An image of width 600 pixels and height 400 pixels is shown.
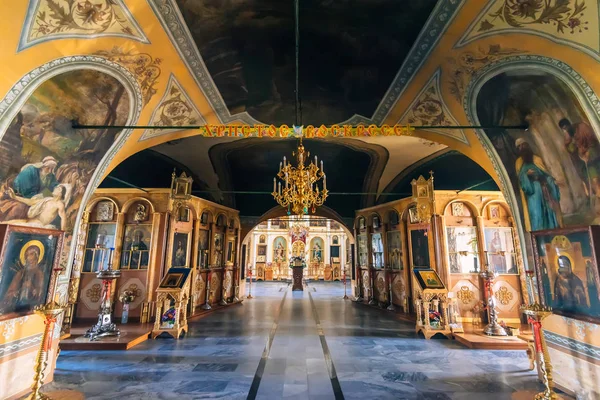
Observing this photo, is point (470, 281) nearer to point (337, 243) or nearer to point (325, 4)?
point (325, 4)

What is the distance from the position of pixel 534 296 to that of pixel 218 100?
679 centimetres

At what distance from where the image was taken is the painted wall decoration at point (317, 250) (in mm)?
30312

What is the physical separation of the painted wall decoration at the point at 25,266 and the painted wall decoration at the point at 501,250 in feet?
33.8

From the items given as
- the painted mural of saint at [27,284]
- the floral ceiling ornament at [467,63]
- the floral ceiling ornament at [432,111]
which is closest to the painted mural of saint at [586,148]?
the floral ceiling ornament at [467,63]

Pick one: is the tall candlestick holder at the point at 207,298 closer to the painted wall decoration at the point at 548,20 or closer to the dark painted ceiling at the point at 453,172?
the dark painted ceiling at the point at 453,172

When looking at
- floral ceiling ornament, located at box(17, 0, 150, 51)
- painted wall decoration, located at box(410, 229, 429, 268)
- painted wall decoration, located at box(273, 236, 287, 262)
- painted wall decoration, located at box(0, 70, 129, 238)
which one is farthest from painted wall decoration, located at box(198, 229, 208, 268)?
painted wall decoration, located at box(273, 236, 287, 262)

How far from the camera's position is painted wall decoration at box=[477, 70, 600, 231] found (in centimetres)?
348

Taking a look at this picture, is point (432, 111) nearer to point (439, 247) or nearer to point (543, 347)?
point (543, 347)

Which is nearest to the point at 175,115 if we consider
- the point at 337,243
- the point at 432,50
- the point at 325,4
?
the point at 325,4

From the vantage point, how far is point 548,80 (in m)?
3.53

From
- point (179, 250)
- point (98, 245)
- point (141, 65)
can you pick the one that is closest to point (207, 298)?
point (179, 250)

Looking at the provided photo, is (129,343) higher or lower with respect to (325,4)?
lower

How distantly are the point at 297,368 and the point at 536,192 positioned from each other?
4.99 m

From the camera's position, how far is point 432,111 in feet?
18.2
